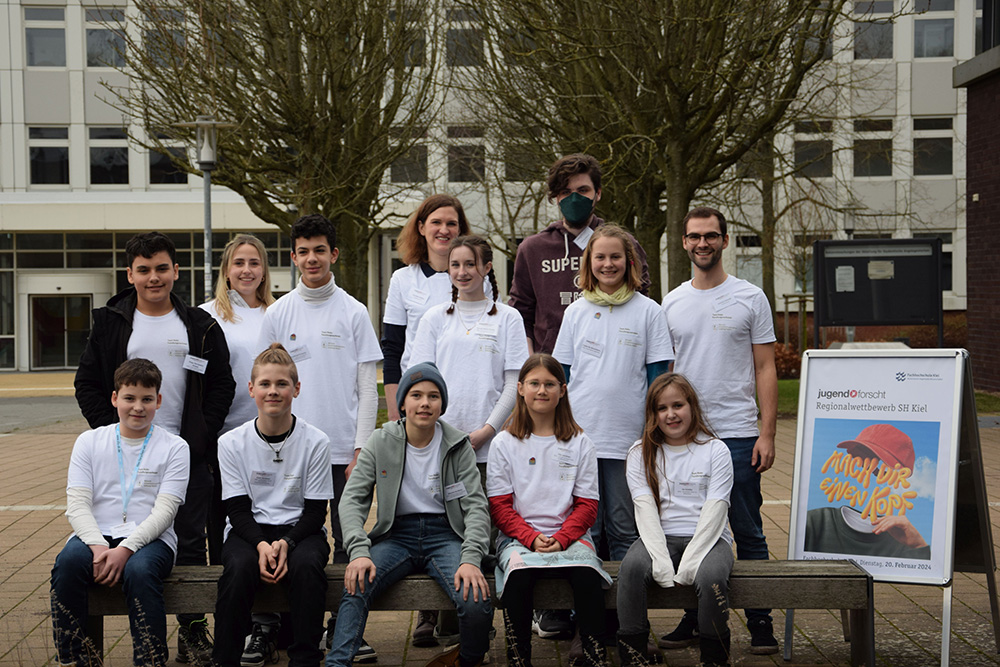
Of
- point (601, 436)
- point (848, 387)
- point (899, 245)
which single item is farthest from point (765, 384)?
point (899, 245)

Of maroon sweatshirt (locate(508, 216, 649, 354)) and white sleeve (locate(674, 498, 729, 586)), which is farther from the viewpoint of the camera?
maroon sweatshirt (locate(508, 216, 649, 354))

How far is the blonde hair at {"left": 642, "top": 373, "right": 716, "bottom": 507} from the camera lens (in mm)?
4594

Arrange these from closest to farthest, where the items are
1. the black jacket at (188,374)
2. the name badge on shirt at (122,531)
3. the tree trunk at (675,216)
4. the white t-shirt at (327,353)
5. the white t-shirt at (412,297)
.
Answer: the name badge on shirt at (122,531) < the black jacket at (188,374) < the white t-shirt at (327,353) < the white t-shirt at (412,297) < the tree trunk at (675,216)

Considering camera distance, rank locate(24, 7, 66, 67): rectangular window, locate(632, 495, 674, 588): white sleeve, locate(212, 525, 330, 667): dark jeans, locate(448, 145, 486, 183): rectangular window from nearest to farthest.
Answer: locate(212, 525, 330, 667): dark jeans < locate(632, 495, 674, 588): white sleeve < locate(448, 145, 486, 183): rectangular window < locate(24, 7, 66, 67): rectangular window

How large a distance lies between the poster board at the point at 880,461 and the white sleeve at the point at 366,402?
2.02 meters

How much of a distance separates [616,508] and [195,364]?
6.71 feet

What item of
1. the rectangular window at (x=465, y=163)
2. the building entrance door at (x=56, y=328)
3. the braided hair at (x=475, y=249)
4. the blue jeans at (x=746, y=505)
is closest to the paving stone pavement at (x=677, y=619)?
the blue jeans at (x=746, y=505)

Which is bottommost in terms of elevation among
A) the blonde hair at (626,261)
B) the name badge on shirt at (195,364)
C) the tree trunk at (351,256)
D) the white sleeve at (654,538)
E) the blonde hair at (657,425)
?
the white sleeve at (654,538)

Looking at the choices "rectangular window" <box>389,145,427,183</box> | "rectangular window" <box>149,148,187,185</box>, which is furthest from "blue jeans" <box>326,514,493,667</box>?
"rectangular window" <box>149,148,187,185</box>

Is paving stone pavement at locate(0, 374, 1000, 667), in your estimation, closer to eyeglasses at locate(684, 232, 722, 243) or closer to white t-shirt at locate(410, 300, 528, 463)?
white t-shirt at locate(410, 300, 528, 463)

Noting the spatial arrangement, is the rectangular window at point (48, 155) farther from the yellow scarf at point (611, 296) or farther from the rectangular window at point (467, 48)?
the yellow scarf at point (611, 296)

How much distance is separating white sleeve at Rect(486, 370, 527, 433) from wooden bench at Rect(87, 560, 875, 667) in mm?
828

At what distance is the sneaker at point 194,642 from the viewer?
186 inches

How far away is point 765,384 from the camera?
4.95 m
